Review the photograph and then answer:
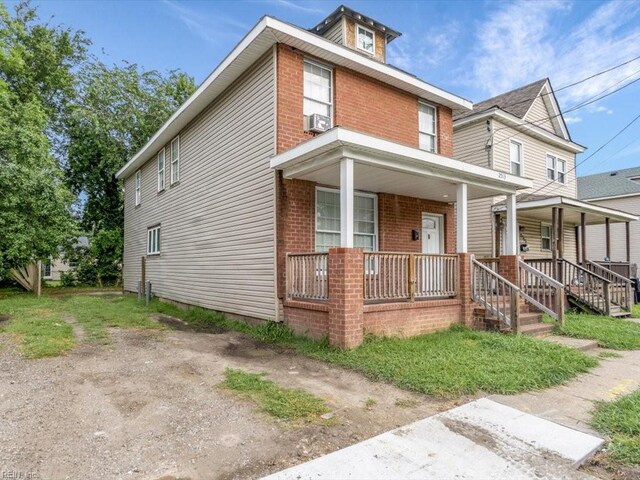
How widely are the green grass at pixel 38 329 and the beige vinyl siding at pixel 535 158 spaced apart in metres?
13.2

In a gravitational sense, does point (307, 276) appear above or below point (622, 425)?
above

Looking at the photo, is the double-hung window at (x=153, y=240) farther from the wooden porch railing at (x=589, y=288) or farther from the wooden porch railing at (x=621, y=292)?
the wooden porch railing at (x=621, y=292)

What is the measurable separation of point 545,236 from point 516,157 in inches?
143

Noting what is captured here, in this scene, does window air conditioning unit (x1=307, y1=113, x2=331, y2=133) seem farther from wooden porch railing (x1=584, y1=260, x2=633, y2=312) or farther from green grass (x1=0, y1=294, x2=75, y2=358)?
wooden porch railing (x1=584, y1=260, x2=633, y2=312)

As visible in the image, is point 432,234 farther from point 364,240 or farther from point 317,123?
point 317,123

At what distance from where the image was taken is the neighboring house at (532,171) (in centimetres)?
1223

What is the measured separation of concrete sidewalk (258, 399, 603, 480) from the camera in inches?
111

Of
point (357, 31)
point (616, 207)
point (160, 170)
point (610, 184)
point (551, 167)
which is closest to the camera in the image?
point (357, 31)

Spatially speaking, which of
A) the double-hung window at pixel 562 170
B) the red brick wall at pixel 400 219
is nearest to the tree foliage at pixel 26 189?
the red brick wall at pixel 400 219

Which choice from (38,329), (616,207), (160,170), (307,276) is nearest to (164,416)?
(307,276)

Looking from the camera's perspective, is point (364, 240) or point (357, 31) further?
point (357, 31)

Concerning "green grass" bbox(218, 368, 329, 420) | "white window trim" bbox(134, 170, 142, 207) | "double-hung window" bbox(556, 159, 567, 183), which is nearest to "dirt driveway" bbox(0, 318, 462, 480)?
"green grass" bbox(218, 368, 329, 420)

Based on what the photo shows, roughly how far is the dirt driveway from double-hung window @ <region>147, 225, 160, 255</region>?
8351mm

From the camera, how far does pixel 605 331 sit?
812 cm
